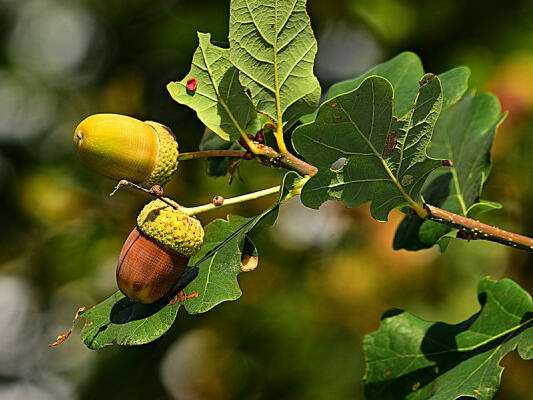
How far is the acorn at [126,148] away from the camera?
2.67 feet

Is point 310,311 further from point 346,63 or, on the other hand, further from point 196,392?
point 346,63

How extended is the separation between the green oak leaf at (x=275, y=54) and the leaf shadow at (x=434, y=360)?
17.0 inches

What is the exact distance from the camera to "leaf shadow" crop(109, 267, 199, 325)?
33.7 inches

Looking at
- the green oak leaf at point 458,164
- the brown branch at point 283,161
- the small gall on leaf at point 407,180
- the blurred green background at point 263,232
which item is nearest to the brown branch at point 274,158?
the brown branch at point 283,161

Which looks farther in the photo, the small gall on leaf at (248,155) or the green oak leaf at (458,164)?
the green oak leaf at (458,164)

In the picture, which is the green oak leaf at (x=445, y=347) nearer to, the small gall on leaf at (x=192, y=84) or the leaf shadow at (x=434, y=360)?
the leaf shadow at (x=434, y=360)

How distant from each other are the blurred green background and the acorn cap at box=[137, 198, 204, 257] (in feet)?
4.66

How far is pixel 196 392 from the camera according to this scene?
2496mm

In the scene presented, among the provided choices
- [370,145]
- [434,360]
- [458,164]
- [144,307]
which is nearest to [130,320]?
A: [144,307]

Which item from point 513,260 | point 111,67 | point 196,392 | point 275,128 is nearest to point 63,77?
point 111,67

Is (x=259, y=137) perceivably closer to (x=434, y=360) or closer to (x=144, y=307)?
(x=144, y=307)

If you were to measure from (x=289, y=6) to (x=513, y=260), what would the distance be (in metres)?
1.82

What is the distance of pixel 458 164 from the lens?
3.98 ft

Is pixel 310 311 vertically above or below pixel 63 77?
below
